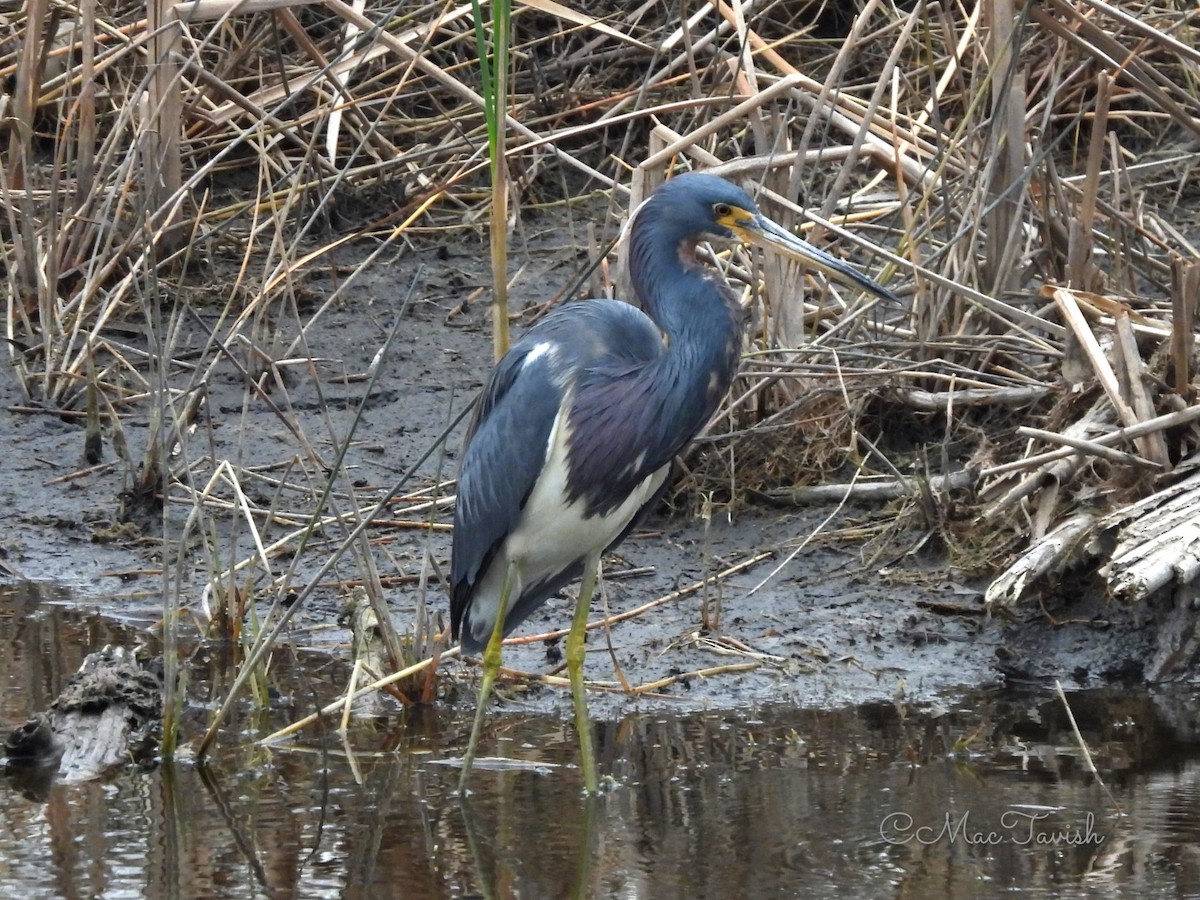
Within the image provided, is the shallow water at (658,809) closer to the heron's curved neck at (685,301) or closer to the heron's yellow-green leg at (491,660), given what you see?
the heron's yellow-green leg at (491,660)

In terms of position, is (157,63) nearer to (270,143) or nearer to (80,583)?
(270,143)

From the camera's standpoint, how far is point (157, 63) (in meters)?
6.52

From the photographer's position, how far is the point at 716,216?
433cm

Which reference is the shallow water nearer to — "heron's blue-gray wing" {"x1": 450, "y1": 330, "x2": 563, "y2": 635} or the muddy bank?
the muddy bank

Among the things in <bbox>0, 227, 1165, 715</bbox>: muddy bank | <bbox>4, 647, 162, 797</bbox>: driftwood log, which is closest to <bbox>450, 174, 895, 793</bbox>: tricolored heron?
<bbox>0, 227, 1165, 715</bbox>: muddy bank

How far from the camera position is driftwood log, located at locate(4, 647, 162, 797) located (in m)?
4.11

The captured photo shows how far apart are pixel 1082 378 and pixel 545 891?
2.67m

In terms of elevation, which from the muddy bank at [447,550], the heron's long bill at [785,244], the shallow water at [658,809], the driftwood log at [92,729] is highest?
the heron's long bill at [785,244]

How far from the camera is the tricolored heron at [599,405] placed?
14.2 feet

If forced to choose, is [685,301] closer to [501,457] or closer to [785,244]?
[785,244]

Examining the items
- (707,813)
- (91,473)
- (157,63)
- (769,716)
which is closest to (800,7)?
(157,63)

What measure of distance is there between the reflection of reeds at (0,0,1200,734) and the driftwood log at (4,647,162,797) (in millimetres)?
322

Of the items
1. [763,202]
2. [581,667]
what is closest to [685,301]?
[581,667]

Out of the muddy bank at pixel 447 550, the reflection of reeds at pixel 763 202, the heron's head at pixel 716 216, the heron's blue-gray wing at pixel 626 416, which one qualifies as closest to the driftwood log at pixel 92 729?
the reflection of reeds at pixel 763 202
